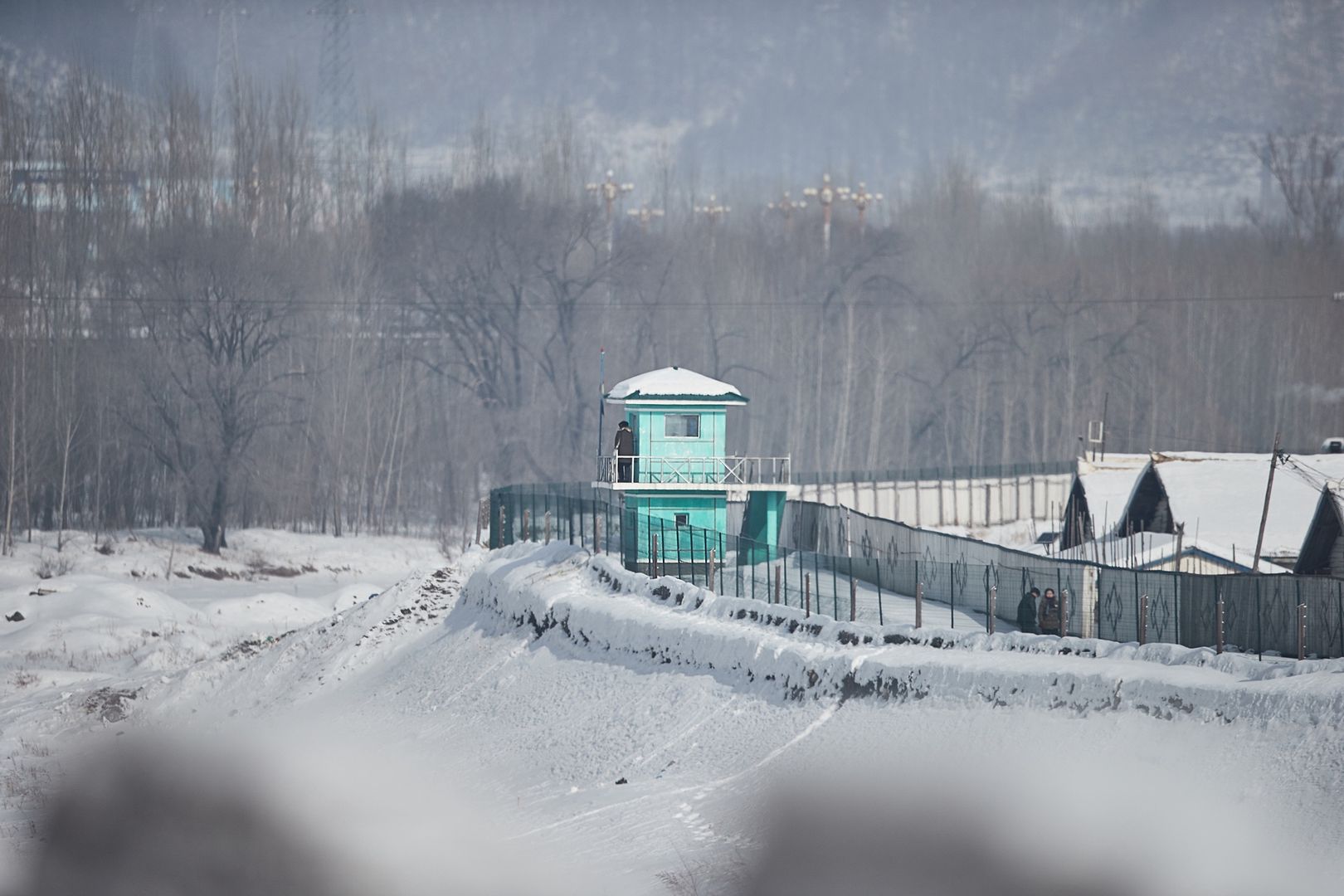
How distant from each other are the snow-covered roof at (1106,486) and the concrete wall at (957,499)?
11.8 meters

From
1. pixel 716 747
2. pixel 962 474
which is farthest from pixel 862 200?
pixel 716 747

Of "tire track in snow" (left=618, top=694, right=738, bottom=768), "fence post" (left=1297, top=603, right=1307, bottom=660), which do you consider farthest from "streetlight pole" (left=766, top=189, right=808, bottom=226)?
"fence post" (left=1297, top=603, right=1307, bottom=660)

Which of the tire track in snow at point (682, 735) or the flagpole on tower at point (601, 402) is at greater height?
the flagpole on tower at point (601, 402)

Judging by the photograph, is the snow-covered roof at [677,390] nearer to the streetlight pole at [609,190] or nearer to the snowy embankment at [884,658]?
the snowy embankment at [884,658]

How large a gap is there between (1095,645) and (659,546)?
15409 millimetres

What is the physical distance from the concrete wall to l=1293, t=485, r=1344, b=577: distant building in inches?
1225

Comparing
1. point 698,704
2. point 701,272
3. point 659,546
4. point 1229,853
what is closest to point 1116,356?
point 701,272

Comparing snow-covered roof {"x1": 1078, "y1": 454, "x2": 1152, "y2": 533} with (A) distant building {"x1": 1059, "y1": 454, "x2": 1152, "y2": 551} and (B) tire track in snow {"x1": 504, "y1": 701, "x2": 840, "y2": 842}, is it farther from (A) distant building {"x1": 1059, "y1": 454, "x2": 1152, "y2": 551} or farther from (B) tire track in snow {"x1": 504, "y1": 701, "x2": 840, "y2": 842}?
(B) tire track in snow {"x1": 504, "y1": 701, "x2": 840, "y2": 842}

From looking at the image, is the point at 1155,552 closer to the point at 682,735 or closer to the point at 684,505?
the point at 684,505

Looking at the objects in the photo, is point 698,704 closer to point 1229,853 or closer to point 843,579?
point 843,579

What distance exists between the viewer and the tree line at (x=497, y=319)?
284 ft

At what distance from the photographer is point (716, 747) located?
31.1 metres

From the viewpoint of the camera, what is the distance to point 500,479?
335ft

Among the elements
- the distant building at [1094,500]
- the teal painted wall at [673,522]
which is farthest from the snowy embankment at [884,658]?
the distant building at [1094,500]
